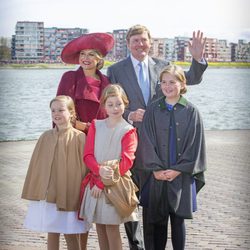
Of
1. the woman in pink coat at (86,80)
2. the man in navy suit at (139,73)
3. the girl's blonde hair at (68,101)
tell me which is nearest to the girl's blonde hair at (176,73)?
the man in navy suit at (139,73)

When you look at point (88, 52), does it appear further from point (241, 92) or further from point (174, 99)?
point (241, 92)

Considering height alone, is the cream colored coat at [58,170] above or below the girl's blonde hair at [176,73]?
below

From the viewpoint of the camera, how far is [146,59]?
13.0 ft

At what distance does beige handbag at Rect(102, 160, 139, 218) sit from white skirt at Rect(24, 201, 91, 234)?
→ 26 cm

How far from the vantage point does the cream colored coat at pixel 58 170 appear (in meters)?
3.57

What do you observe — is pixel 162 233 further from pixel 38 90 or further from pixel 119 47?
pixel 38 90

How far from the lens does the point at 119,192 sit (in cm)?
350

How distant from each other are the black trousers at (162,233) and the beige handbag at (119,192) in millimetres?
229

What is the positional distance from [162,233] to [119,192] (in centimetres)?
44

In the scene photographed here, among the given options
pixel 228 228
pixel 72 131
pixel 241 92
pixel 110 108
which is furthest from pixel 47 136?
pixel 228 228

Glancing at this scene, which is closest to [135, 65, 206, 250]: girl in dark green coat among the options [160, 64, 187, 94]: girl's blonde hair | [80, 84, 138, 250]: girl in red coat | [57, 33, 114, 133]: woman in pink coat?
[160, 64, 187, 94]: girl's blonde hair

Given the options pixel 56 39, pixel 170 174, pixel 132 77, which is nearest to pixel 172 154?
pixel 170 174

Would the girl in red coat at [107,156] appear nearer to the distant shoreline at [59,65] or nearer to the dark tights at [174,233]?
the dark tights at [174,233]

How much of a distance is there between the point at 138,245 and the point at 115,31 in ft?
4.54
